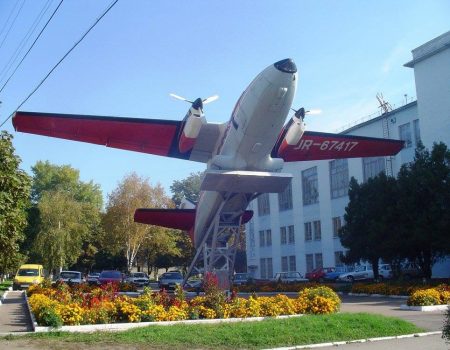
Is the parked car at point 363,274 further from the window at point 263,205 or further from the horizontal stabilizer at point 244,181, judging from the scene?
the horizontal stabilizer at point 244,181

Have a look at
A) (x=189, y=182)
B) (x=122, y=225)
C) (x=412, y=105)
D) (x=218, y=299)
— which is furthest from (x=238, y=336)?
(x=189, y=182)

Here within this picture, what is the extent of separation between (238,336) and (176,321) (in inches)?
110

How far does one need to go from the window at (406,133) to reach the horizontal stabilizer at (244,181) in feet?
91.0

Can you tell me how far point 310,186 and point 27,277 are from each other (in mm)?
31914

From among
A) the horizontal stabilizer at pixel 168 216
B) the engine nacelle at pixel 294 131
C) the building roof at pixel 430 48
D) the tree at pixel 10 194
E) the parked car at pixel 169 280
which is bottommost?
the parked car at pixel 169 280

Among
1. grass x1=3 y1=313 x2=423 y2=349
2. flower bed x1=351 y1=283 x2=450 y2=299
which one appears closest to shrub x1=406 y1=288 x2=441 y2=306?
flower bed x1=351 y1=283 x2=450 y2=299

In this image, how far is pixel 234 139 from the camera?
62.8ft

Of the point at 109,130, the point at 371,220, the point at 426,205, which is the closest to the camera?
the point at 109,130

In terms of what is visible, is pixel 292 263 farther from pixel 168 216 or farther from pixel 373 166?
pixel 168 216

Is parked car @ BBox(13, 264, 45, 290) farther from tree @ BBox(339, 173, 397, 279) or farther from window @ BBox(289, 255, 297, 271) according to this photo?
window @ BBox(289, 255, 297, 271)

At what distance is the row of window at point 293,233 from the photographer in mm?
51594

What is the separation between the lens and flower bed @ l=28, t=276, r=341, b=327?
12.8 metres

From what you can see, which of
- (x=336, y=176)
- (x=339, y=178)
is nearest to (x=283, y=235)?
(x=336, y=176)

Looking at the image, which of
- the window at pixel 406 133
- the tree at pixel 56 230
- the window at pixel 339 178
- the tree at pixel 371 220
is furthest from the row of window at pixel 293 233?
the tree at pixel 56 230
